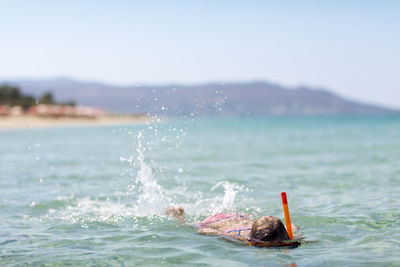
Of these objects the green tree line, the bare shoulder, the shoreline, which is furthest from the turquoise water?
the green tree line

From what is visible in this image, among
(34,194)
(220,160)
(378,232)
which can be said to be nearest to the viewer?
(378,232)

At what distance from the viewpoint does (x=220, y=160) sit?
1012 inches

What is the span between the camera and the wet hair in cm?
852

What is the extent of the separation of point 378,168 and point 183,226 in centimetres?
1220

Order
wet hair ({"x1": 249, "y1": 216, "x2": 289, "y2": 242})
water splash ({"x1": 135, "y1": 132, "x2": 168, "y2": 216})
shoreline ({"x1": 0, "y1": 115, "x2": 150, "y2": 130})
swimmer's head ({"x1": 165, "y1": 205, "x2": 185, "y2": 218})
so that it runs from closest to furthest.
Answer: wet hair ({"x1": 249, "y1": 216, "x2": 289, "y2": 242}), swimmer's head ({"x1": 165, "y1": 205, "x2": 185, "y2": 218}), water splash ({"x1": 135, "y1": 132, "x2": 168, "y2": 216}), shoreline ({"x1": 0, "y1": 115, "x2": 150, "y2": 130})

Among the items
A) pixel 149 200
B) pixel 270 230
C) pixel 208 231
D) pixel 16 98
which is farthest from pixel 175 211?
pixel 16 98

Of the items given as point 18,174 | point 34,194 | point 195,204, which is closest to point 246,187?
point 195,204

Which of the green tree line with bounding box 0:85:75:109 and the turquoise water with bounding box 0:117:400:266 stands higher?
the green tree line with bounding box 0:85:75:109

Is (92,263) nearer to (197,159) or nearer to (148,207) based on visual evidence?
(148,207)

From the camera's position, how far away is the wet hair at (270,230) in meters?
8.52

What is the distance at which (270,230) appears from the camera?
8.52 meters

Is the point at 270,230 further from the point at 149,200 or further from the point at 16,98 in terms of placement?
the point at 16,98

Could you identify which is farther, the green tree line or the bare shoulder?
the green tree line

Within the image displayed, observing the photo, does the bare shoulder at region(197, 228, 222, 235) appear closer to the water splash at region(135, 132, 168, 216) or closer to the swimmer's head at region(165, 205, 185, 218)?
the swimmer's head at region(165, 205, 185, 218)
